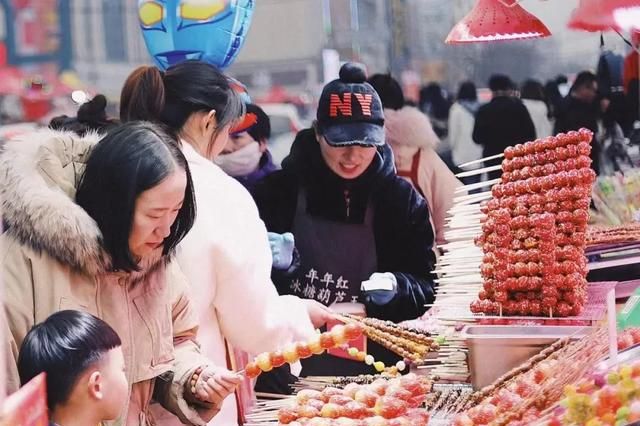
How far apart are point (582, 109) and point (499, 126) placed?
406mm

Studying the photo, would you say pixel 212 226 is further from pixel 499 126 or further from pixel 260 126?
pixel 499 126

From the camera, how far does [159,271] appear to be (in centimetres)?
290

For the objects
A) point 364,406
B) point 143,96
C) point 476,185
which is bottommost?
point 364,406

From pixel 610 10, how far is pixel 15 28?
184cm

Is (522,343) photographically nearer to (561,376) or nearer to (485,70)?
(561,376)

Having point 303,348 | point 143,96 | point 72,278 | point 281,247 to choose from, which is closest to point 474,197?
point 281,247

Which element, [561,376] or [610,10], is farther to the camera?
[610,10]

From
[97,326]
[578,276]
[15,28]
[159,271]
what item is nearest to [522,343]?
[578,276]

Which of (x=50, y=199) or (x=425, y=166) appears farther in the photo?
(x=425, y=166)

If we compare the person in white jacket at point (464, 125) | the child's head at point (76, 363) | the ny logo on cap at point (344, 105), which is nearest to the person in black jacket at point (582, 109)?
the person in white jacket at point (464, 125)

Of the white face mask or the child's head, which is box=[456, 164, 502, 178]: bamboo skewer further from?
the child's head

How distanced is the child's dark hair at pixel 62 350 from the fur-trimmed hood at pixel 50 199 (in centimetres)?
17

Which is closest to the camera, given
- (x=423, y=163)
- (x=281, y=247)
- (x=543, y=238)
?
(x=543, y=238)

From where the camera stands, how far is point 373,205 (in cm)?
393
